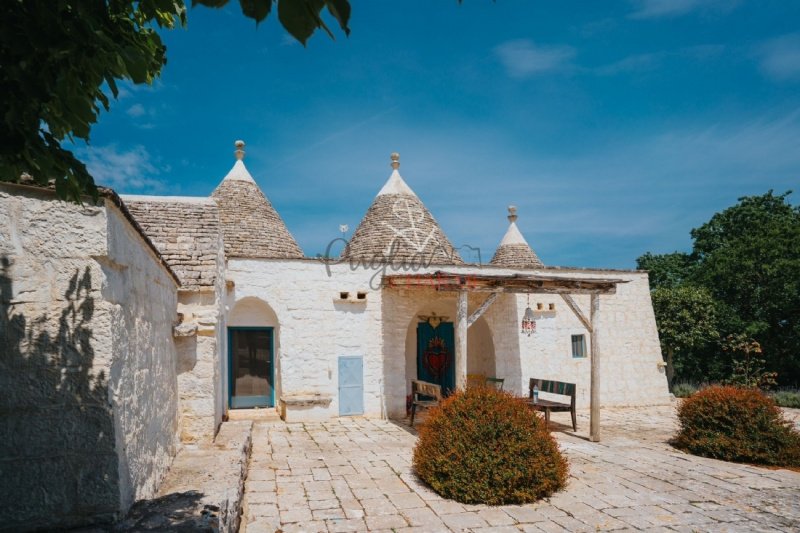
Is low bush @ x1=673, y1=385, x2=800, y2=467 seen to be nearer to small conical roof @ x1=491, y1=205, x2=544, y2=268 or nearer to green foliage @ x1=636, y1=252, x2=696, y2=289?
small conical roof @ x1=491, y1=205, x2=544, y2=268

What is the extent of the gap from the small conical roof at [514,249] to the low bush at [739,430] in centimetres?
850

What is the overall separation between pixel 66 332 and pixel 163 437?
89.2 inches

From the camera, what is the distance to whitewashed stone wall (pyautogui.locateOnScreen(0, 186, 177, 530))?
286 cm

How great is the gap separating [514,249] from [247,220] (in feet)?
28.3

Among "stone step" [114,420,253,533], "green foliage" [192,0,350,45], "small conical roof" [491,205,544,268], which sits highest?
"small conical roof" [491,205,544,268]

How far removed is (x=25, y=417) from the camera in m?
2.88

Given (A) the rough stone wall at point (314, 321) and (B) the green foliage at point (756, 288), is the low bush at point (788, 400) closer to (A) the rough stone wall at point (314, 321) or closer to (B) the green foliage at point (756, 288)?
(B) the green foliage at point (756, 288)

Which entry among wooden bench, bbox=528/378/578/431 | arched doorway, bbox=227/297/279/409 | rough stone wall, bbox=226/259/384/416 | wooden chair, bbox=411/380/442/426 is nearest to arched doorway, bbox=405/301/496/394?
rough stone wall, bbox=226/259/384/416

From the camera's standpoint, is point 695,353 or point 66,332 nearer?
point 66,332

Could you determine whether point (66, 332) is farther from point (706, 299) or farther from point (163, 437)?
point (706, 299)

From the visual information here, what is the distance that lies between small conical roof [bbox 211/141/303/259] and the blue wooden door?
264cm

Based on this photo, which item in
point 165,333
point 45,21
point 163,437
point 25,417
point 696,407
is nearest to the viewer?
point 45,21

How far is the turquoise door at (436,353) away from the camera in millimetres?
12953

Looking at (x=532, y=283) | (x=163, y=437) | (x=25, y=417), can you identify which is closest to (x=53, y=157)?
(x=25, y=417)
